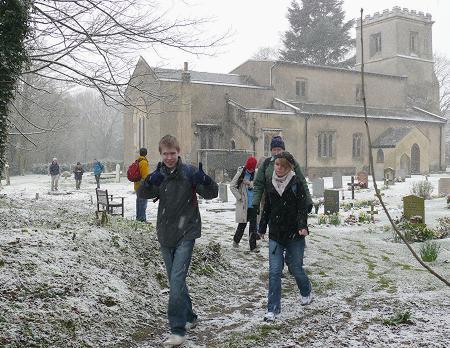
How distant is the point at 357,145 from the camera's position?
130 ft

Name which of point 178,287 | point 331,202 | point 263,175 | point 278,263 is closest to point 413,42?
point 331,202

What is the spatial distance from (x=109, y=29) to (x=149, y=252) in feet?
13.5

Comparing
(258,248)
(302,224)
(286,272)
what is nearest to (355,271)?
(286,272)

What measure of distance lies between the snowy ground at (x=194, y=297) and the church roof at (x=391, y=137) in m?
31.1

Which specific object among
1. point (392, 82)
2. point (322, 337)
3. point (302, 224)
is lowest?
point (322, 337)

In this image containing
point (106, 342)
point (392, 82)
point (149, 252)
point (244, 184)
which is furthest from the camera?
point (392, 82)

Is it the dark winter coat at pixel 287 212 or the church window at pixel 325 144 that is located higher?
the church window at pixel 325 144

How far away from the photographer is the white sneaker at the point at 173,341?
4430 millimetres

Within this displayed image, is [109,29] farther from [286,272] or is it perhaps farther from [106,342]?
[106,342]

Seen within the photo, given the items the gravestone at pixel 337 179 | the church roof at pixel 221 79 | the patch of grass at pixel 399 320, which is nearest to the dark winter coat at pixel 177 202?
the patch of grass at pixel 399 320

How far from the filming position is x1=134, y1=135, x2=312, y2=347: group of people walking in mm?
4594

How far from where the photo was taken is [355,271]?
7738 mm

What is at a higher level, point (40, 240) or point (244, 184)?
point (244, 184)

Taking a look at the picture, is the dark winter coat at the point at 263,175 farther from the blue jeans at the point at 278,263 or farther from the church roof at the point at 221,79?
the church roof at the point at 221,79
